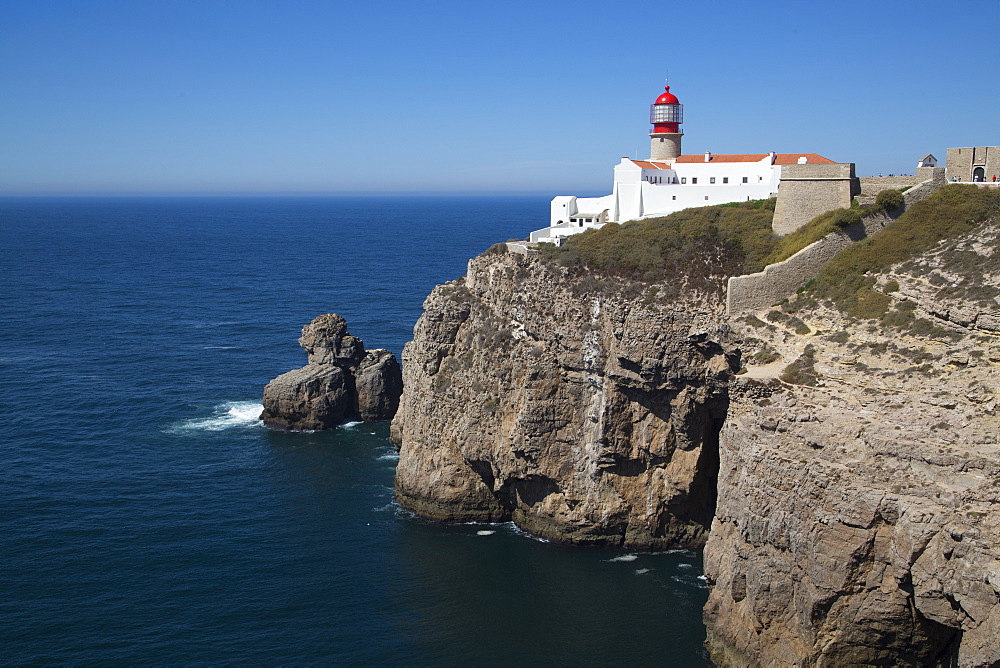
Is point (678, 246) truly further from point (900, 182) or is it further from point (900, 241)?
point (900, 182)

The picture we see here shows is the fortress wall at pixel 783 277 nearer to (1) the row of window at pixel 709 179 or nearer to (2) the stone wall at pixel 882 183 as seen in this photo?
(2) the stone wall at pixel 882 183

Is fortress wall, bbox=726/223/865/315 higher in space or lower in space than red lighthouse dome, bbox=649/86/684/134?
lower

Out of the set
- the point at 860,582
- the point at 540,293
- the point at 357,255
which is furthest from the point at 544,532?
the point at 357,255

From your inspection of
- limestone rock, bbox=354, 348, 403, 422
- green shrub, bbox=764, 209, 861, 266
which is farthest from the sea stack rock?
green shrub, bbox=764, 209, 861, 266

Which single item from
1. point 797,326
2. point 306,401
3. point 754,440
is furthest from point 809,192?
point 306,401

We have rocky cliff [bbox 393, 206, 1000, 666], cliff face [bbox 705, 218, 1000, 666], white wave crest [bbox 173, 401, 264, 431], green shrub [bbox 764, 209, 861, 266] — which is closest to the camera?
cliff face [bbox 705, 218, 1000, 666]

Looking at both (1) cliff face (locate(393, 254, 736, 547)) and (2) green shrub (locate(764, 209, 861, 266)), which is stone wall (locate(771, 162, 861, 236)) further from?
(1) cliff face (locate(393, 254, 736, 547))

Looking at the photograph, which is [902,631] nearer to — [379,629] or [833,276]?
[833,276]
